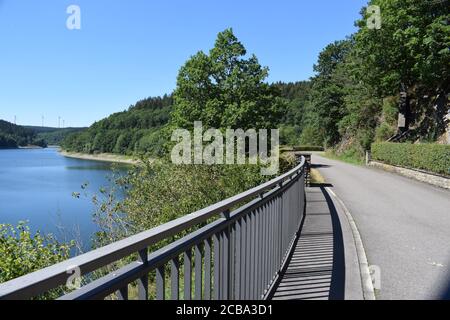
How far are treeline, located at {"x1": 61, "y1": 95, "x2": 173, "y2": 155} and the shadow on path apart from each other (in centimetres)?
11196

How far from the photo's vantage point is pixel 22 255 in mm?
9242

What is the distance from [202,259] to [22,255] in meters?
7.87

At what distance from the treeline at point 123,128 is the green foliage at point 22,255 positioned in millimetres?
109339

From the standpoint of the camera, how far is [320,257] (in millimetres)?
6121

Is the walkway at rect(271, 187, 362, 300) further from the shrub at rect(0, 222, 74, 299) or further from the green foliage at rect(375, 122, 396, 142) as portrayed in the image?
the green foliage at rect(375, 122, 396, 142)

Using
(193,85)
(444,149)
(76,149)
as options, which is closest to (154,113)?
(76,149)

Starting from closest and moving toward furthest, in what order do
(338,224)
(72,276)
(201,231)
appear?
(72,276) < (201,231) < (338,224)

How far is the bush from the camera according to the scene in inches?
720

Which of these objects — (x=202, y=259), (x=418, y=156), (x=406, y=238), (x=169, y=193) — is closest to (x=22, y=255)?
(x=169, y=193)

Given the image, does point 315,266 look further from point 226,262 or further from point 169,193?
point 169,193

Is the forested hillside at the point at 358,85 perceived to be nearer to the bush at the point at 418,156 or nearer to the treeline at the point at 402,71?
the treeline at the point at 402,71

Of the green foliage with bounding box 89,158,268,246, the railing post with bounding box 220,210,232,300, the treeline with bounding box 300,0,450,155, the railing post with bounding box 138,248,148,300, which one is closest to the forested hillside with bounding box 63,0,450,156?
the treeline with bounding box 300,0,450,155
